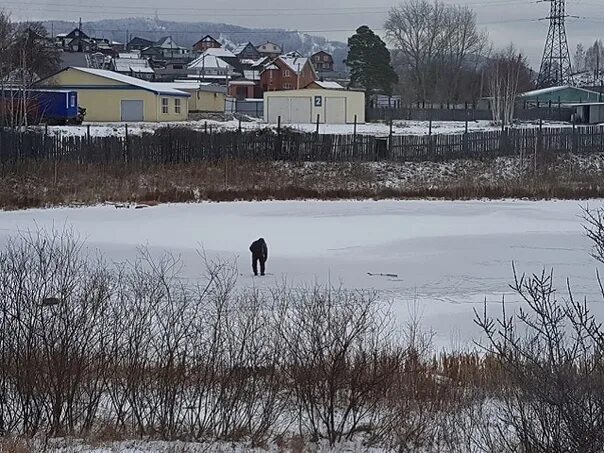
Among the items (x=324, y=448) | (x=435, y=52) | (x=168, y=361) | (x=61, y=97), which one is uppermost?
(x=435, y=52)

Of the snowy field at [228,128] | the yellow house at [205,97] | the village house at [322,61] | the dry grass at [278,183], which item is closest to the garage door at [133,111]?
the snowy field at [228,128]

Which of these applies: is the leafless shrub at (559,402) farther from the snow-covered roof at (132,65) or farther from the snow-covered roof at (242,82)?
the snow-covered roof at (132,65)

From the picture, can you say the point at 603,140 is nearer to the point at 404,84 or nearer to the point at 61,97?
the point at 61,97

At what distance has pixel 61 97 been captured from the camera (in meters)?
41.3

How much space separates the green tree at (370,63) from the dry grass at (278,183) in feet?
128

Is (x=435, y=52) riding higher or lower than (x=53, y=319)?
higher

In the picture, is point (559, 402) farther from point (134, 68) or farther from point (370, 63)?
point (134, 68)

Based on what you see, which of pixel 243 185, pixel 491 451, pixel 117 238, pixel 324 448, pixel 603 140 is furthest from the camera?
pixel 603 140

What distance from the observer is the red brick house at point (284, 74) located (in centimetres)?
7781

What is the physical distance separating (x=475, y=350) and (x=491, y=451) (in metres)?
4.45

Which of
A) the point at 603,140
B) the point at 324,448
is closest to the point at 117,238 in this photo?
the point at 324,448

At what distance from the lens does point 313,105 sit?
173 ft

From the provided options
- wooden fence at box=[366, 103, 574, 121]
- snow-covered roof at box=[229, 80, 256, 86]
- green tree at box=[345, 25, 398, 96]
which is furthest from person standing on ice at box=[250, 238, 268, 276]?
snow-covered roof at box=[229, 80, 256, 86]

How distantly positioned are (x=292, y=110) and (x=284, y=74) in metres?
26.0
